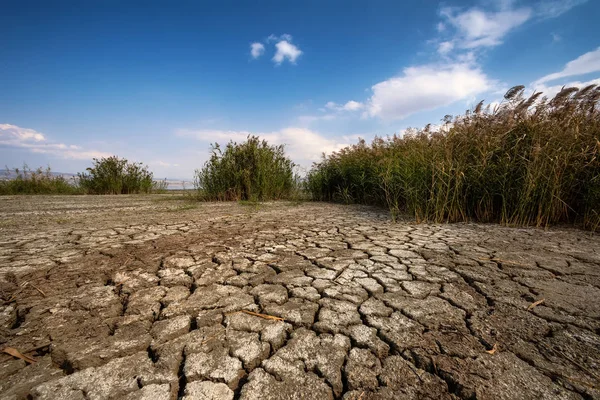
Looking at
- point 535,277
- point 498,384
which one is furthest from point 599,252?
point 498,384

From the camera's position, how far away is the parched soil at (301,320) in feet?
3.04

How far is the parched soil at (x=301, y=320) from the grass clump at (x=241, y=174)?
13.0 ft

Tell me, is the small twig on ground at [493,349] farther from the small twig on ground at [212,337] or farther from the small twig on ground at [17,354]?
the small twig on ground at [17,354]

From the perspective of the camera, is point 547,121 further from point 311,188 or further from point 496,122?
point 311,188

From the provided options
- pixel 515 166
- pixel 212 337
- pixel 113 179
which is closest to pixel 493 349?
pixel 212 337

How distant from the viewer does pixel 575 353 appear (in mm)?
1049

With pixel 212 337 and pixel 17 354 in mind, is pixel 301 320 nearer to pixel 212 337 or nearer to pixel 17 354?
pixel 212 337

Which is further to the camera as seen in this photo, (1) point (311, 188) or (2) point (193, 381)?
(1) point (311, 188)

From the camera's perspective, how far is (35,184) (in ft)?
30.4

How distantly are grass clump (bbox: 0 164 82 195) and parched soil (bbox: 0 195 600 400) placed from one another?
9181 millimetres

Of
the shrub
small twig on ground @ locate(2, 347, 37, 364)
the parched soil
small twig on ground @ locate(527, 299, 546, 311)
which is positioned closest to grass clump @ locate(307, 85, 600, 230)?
the parched soil

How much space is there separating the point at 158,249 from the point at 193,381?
1.63 metres

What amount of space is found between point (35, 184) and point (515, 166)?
13401 mm

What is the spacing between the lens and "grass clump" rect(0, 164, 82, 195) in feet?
29.7
